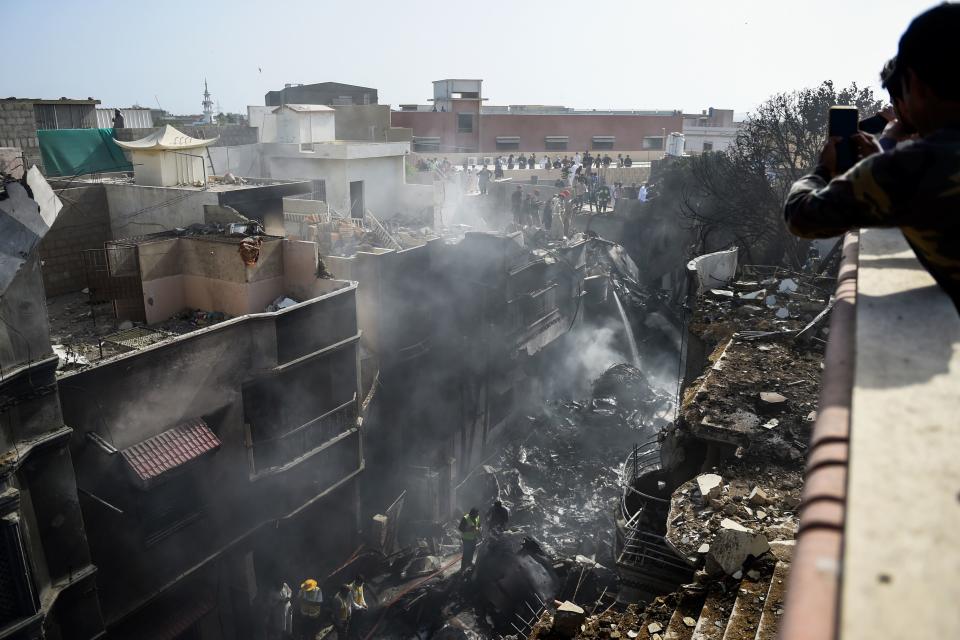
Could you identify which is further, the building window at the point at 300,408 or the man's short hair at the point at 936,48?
the building window at the point at 300,408

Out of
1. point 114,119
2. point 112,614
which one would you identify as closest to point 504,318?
point 112,614

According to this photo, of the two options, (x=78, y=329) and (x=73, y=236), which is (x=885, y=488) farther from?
(x=73, y=236)

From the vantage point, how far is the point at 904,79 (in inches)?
81.4

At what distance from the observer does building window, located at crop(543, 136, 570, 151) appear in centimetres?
4603

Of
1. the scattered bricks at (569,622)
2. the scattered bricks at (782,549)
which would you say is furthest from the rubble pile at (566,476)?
the scattered bricks at (782,549)

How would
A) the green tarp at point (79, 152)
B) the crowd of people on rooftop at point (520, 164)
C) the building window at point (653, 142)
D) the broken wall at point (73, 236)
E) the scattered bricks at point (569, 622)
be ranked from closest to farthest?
1. the scattered bricks at point (569, 622)
2. the broken wall at point (73, 236)
3. the green tarp at point (79, 152)
4. the crowd of people on rooftop at point (520, 164)
5. the building window at point (653, 142)

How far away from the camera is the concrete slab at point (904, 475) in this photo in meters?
0.98

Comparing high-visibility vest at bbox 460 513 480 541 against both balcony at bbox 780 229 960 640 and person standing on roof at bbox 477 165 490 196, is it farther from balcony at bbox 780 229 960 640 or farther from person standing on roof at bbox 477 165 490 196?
person standing on roof at bbox 477 165 490 196

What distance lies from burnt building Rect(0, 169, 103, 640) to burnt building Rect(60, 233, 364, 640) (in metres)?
0.61

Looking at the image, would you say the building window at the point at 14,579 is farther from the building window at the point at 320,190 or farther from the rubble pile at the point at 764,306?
the building window at the point at 320,190

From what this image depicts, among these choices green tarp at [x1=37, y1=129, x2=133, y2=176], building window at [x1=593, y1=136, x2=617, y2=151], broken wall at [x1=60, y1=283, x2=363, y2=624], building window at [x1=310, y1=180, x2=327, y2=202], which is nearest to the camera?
broken wall at [x1=60, y1=283, x2=363, y2=624]

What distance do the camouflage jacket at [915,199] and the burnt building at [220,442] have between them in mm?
11655

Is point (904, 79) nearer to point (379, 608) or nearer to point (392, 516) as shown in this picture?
point (379, 608)

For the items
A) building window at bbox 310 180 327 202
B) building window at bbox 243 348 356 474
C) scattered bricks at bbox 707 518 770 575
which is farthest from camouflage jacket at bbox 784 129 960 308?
building window at bbox 310 180 327 202
